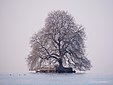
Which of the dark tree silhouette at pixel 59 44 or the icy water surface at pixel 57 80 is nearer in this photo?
the icy water surface at pixel 57 80

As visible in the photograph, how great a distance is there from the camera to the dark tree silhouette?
2657 inches

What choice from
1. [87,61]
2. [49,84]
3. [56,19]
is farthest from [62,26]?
[49,84]

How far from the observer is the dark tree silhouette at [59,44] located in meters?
67.5

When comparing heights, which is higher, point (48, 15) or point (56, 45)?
point (48, 15)

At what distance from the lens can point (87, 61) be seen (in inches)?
→ 2660

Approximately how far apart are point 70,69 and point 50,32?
607 centimetres

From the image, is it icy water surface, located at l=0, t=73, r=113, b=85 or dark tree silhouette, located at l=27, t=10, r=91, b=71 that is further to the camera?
dark tree silhouette, located at l=27, t=10, r=91, b=71

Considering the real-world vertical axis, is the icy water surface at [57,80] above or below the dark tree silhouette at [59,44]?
below

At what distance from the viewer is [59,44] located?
68.5 metres

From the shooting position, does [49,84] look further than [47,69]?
No

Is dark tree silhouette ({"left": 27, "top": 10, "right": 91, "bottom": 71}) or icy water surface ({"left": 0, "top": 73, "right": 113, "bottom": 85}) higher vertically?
dark tree silhouette ({"left": 27, "top": 10, "right": 91, "bottom": 71})

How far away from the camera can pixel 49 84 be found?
42.2 metres

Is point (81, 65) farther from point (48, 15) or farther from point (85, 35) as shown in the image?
point (48, 15)

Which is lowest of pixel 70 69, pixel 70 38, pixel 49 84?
pixel 49 84
